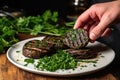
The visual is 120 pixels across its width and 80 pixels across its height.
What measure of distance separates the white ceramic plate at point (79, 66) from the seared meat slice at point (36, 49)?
4 cm

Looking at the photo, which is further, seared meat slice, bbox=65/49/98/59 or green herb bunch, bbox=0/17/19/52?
green herb bunch, bbox=0/17/19/52

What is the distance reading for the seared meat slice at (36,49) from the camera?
113 cm

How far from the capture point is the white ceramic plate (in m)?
1.00

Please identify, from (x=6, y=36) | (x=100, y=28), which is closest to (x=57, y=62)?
(x=100, y=28)

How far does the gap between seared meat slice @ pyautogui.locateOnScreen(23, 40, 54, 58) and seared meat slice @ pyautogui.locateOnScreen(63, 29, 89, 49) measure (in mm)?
81

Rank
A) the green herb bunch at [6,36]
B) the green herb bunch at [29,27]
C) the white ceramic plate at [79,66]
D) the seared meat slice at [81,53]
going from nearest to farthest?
the white ceramic plate at [79,66] < the seared meat slice at [81,53] < the green herb bunch at [6,36] < the green herb bunch at [29,27]

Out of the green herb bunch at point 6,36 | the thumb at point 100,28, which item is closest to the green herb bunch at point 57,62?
the thumb at point 100,28

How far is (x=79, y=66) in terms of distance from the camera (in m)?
1.06

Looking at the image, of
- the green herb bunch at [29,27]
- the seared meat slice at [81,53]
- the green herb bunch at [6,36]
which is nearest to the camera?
the seared meat slice at [81,53]

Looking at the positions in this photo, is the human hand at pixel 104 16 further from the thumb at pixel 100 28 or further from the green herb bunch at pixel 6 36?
the green herb bunch at pixel 6 36

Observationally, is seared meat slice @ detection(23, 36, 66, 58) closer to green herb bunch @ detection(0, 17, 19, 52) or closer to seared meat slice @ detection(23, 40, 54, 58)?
seared meat slice @ detection(23, 40, 54, 58)

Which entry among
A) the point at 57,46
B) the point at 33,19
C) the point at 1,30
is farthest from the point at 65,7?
the point at 57,46

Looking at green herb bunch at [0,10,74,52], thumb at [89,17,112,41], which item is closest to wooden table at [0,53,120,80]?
thumb at [89,17,112,41]

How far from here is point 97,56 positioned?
3.84ft
